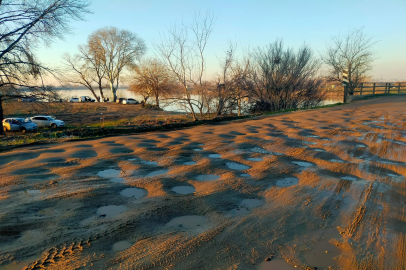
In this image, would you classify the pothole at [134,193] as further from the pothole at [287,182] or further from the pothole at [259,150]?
the pothole at [259,150]

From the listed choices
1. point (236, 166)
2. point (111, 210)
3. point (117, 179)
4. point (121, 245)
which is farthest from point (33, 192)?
point (236, 166)

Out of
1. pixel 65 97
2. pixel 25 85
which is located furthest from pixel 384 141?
pixel 25 85

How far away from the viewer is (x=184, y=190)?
5.12 metres

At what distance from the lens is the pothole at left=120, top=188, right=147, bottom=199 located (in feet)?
15.9

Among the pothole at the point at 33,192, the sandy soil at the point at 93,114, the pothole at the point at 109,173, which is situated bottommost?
the sandy soil at the point at 93,114

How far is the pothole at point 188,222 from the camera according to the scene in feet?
12.8

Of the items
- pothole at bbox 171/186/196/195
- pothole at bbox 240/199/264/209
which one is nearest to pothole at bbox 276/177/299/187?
pothole at bbox 240/199/264/209

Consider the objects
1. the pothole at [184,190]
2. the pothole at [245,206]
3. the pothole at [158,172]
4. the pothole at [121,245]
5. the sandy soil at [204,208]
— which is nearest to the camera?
the sandy soil at [204,208]

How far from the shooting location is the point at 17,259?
3078 millimetres

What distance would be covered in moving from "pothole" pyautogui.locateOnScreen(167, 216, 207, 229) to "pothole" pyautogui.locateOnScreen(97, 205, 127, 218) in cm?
88

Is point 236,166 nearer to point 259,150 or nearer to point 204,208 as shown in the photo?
point 259,150

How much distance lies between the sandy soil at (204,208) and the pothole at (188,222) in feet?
0.09

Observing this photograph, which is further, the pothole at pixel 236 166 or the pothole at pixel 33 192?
the pothole at pixel 236 166

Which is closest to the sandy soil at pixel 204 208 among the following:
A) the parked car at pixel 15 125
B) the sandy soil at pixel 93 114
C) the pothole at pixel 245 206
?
the pothole at pixel 245 206
